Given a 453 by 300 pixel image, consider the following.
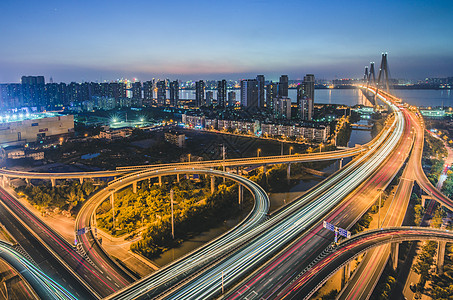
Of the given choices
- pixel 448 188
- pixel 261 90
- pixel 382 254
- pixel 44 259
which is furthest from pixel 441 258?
pixel 261 90

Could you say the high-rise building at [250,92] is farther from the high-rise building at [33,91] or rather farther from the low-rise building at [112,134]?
the high-rise building at [33,91]

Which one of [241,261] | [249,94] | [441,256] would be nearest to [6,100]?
[249,94]

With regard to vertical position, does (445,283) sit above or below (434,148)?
below

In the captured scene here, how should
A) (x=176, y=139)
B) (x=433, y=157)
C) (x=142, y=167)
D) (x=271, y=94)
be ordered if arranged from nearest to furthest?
(x=142, y=167), (x=433, y=157), (x=176, y=139), (x=271, y=94)

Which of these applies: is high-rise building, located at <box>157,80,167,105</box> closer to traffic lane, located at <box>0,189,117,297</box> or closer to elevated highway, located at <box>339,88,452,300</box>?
elevated highway, located at <box>339,88,452,300</box>

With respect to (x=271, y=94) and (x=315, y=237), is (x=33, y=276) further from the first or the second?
(x=271, y=94)

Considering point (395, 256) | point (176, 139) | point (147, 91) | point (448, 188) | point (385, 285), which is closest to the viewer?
point (385, 285)
